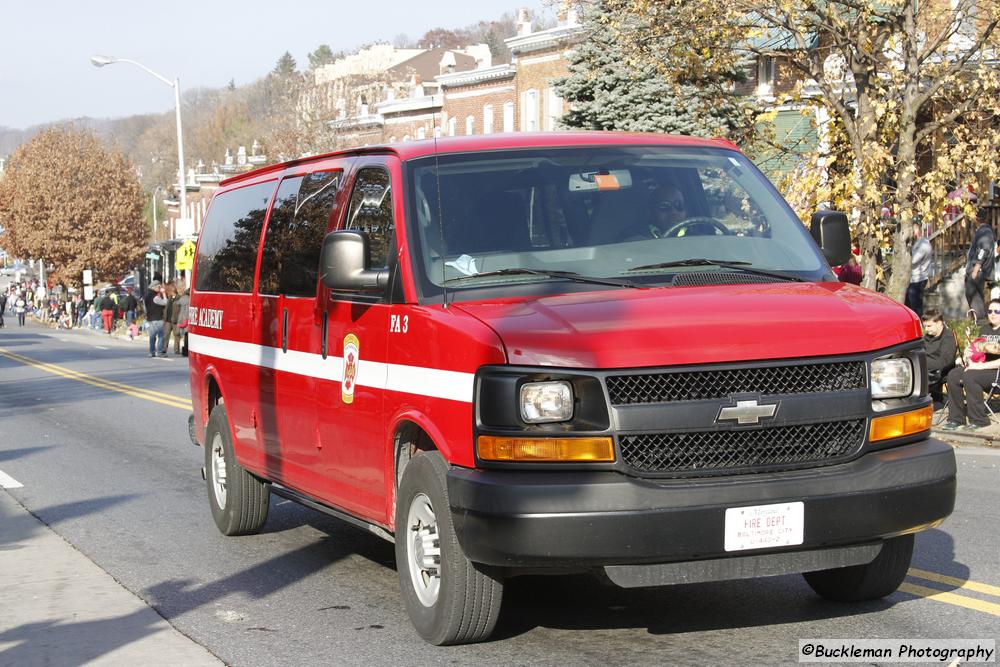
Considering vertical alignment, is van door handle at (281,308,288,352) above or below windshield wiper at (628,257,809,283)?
below

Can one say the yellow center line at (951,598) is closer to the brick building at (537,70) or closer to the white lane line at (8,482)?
the white lane line at (8,482)

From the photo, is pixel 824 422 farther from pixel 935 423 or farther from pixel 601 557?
pixel 935 423

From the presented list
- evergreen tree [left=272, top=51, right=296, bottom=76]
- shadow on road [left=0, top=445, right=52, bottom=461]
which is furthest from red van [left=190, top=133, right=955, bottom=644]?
evergreen tree [left=272, top=51, right=296, bottom=76]

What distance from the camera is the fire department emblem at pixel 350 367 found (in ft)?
22.6

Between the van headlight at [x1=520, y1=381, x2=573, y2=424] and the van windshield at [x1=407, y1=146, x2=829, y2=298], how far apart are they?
0.81m

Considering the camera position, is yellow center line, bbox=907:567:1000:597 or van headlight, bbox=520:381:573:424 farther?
yellow center line, bbox=907:567:1000:597

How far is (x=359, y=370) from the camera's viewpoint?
6.83 meters

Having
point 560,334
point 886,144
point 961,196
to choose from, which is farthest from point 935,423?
point 560,334

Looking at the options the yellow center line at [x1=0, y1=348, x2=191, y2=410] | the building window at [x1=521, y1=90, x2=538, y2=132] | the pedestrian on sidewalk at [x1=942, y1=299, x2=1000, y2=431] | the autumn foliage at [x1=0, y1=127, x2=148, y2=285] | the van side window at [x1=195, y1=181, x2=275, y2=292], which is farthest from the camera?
the autumn foliage at [x1=0, y1=127, x2=148, y2=285]

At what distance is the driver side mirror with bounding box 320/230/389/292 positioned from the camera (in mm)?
6512

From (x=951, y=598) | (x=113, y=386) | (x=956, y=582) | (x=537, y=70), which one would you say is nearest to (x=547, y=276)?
(x=951, y=598)

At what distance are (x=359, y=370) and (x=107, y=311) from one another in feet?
185

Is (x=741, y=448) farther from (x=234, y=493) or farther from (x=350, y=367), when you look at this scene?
(x=234, y=493)

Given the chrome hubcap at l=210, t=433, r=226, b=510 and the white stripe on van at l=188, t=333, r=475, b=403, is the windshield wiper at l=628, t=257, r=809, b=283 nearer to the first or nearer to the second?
the white stripe on van at l=188, t=333, r=475, b=403
